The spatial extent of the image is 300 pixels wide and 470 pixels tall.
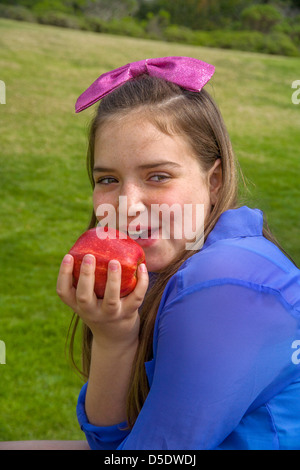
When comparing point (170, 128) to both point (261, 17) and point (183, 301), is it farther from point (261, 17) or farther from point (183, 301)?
point (261, 17)

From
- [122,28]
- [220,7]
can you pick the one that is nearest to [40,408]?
[122,28]

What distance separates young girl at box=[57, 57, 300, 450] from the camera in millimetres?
1352

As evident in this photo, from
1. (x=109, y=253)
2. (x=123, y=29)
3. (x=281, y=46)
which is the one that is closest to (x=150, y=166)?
(x=109, y=253)

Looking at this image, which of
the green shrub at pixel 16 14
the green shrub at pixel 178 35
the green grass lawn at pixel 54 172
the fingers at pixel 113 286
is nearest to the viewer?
the fingers at pixel 113 286

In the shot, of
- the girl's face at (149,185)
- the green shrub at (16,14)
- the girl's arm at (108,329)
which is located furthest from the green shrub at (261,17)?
the girl's arm at (108,329)

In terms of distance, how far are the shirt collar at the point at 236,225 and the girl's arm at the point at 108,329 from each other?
253 millimetres

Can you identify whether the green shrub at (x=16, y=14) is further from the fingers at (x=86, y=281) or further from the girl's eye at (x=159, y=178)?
the fingers at (x=86, y=281)

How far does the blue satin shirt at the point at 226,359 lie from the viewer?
134 cm

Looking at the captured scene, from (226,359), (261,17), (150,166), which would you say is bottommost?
(261,17)

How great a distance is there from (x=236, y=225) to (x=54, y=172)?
808 centimetres

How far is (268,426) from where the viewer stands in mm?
1451

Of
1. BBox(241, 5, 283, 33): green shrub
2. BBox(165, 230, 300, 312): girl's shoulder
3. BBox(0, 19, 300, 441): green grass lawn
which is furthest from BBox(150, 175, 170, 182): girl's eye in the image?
BBox(241, 5, 283, 33): green shrub

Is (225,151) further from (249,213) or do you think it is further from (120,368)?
(120,368)

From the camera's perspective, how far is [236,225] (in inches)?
66.2
